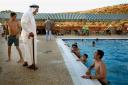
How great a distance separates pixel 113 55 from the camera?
18.5 meters

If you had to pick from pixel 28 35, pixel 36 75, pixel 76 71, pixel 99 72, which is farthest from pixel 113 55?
pixel 36 75

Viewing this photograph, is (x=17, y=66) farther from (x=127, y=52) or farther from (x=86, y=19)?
(x=86, y=19)

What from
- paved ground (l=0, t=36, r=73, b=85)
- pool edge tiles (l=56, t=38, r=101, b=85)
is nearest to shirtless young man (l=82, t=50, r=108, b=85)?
pool edge tiles (l=56, t=38, r=101, b=85)

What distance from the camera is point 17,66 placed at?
31.6 feet

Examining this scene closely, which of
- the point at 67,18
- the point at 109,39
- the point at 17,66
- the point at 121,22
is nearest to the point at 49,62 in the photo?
the point at 17,66

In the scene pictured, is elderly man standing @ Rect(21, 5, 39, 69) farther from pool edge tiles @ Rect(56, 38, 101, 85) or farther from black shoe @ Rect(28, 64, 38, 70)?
pool edge tiles @ Rect(56, 38, 101, 85)

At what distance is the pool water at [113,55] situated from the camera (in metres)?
11.4

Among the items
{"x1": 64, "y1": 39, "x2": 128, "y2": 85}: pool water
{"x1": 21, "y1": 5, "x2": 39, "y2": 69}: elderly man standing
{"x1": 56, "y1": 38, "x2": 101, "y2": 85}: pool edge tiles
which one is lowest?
{"x1": 64, "y1": 39, "x2": 128, "y2": 85}: pool water

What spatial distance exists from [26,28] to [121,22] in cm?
2864

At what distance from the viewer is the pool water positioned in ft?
37.5

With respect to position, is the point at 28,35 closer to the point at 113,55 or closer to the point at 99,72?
the point at 99,72

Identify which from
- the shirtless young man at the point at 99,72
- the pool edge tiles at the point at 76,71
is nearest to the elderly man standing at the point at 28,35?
the pool edge tiles at the point at 76,71

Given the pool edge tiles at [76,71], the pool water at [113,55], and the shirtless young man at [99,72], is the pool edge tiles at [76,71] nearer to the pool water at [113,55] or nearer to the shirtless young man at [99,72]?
the shirtless young man at [99,72]

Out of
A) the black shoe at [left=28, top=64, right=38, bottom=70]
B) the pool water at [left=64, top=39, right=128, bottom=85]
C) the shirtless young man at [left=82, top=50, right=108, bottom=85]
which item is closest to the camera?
the shirtless young man at [left=82, top=50, right=108, bottom=85]
